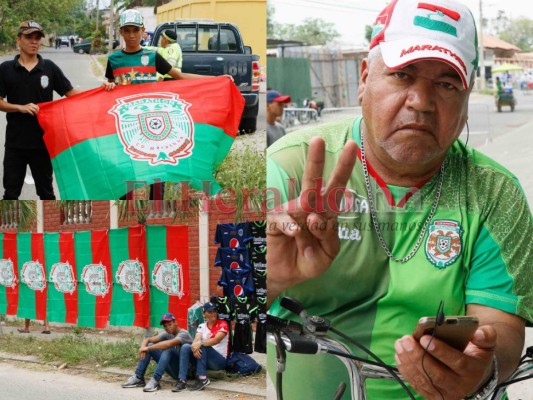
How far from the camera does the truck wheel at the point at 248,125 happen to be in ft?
6.64

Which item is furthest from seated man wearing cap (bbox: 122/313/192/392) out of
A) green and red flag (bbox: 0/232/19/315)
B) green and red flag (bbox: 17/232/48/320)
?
green and red flag (bbox: 0/232/19/315)

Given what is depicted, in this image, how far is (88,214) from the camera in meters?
2.22

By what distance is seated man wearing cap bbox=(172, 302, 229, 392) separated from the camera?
2.13 m

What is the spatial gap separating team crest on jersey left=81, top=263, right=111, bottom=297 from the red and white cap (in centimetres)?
110

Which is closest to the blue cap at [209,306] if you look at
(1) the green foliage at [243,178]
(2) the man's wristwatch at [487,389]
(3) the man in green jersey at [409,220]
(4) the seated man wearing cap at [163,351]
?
(4) the seated man wearing cap at [163,351]

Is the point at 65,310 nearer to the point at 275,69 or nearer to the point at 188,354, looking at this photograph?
the point at 188,354

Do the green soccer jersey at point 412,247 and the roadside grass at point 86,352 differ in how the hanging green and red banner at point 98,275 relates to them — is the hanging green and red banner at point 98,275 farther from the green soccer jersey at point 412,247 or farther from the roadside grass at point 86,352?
the green soccer jersey at point 412,247

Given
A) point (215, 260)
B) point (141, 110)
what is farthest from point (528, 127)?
point (141, 110)

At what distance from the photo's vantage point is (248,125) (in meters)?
→ 2.04

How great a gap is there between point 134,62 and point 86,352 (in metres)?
0.88

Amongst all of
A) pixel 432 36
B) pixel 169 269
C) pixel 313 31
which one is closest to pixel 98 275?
pixel 169 269

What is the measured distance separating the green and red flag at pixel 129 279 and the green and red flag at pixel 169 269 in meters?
0.02

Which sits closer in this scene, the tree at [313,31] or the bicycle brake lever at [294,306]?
the bicycle brake lever at [294,306]

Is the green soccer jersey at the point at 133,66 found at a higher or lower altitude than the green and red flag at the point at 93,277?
higher
